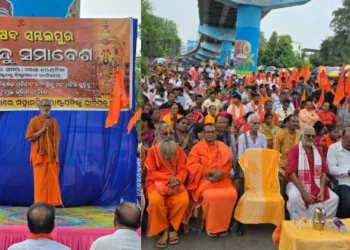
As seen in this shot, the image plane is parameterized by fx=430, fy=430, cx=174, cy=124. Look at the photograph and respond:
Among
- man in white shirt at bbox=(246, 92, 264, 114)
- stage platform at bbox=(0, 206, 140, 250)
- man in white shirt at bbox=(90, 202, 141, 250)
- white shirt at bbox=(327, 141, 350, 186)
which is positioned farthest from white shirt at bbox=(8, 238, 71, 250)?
man in white shirt at bbox=(246, 92, 264, 114)

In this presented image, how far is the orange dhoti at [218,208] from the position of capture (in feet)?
14.4

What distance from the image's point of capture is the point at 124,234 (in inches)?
98.1

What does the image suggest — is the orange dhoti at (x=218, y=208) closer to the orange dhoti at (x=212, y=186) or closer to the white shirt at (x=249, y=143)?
the orange dhoti at (x=212, y=186)

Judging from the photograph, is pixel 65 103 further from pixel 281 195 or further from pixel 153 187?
pixel 281 195

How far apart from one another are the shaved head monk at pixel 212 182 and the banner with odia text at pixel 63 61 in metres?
1.08

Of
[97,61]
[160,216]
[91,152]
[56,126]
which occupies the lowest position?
[160,216]

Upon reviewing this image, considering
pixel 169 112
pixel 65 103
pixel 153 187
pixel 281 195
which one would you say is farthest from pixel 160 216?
pixel 169 112

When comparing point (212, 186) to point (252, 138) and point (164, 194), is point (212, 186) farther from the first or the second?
point (252, 138)

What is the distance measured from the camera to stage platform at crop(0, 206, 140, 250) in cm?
405

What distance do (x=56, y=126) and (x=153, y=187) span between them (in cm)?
132

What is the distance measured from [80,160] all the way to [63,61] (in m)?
1.21

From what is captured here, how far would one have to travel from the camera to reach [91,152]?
17.2 ft

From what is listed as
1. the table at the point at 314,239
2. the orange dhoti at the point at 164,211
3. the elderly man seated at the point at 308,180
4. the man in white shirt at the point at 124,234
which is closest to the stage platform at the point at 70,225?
the orange dhoti at the point at 164,211

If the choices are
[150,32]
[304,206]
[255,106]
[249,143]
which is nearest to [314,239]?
[304,206]
